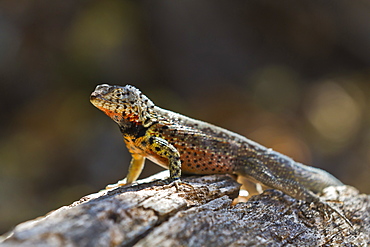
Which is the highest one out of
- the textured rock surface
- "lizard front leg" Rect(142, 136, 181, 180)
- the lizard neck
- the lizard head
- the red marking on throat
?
the lizard head

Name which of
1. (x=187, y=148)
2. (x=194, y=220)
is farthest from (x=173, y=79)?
(x=194, y=220)

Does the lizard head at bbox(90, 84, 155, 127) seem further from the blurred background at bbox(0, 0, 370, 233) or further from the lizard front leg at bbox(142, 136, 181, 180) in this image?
the blurred background at bbox(0, 0, 370, 233)

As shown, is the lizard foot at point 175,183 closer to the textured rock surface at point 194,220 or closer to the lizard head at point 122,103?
the textured rock surface at point 194,220

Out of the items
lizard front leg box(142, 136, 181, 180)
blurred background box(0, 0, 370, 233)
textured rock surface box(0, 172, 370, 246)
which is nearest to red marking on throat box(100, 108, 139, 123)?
lizard front leg box(142, 136, 181, 180)

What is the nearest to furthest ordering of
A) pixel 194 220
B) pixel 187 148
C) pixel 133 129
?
pixel 194 220, pixel 133 129, pixel 187 148

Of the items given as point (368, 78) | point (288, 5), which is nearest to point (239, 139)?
point (288, 5)

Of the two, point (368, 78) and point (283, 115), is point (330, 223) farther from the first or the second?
point (368, 78)

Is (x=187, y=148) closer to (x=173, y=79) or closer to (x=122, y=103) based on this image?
(x=122, y=103)
